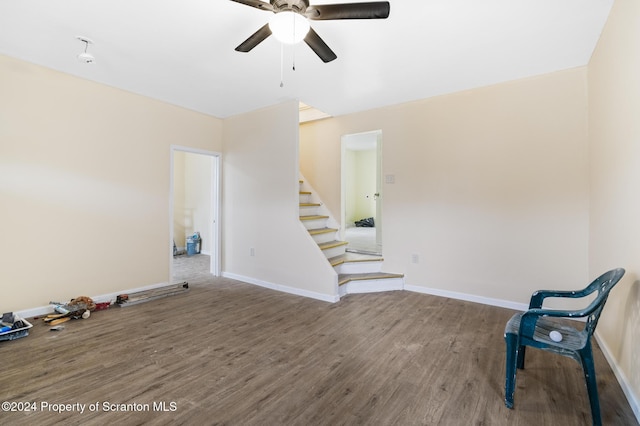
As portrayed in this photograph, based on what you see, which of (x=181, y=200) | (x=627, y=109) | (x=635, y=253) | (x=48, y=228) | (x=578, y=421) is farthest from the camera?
(x=181, y=200)

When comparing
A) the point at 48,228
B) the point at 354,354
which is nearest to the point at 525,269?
the point at 354,354

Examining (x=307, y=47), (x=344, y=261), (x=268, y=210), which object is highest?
(x=307, y=47)

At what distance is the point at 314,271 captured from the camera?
3807 mm

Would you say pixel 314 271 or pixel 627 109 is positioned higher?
pixel 627 109

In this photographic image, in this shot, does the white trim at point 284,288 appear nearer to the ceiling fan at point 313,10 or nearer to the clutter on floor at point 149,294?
the clutter on floor at point 149,294

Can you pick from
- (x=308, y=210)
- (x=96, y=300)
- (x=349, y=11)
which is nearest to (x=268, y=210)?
(x=308, y=210)

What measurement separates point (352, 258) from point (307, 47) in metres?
2.91

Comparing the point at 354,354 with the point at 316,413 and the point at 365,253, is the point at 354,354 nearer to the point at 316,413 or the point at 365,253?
the point at 316,413

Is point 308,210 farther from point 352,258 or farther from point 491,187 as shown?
point 491,187

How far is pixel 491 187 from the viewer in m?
3.44

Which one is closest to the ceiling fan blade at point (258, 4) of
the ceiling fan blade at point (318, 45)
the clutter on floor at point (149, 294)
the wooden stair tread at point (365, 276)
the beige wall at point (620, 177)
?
the ceiling fan blade at point (318, 45)

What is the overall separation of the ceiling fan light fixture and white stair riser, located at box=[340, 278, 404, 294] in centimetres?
302

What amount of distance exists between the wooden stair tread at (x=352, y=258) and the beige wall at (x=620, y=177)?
2408 mm

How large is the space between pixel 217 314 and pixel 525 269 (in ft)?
11.7
